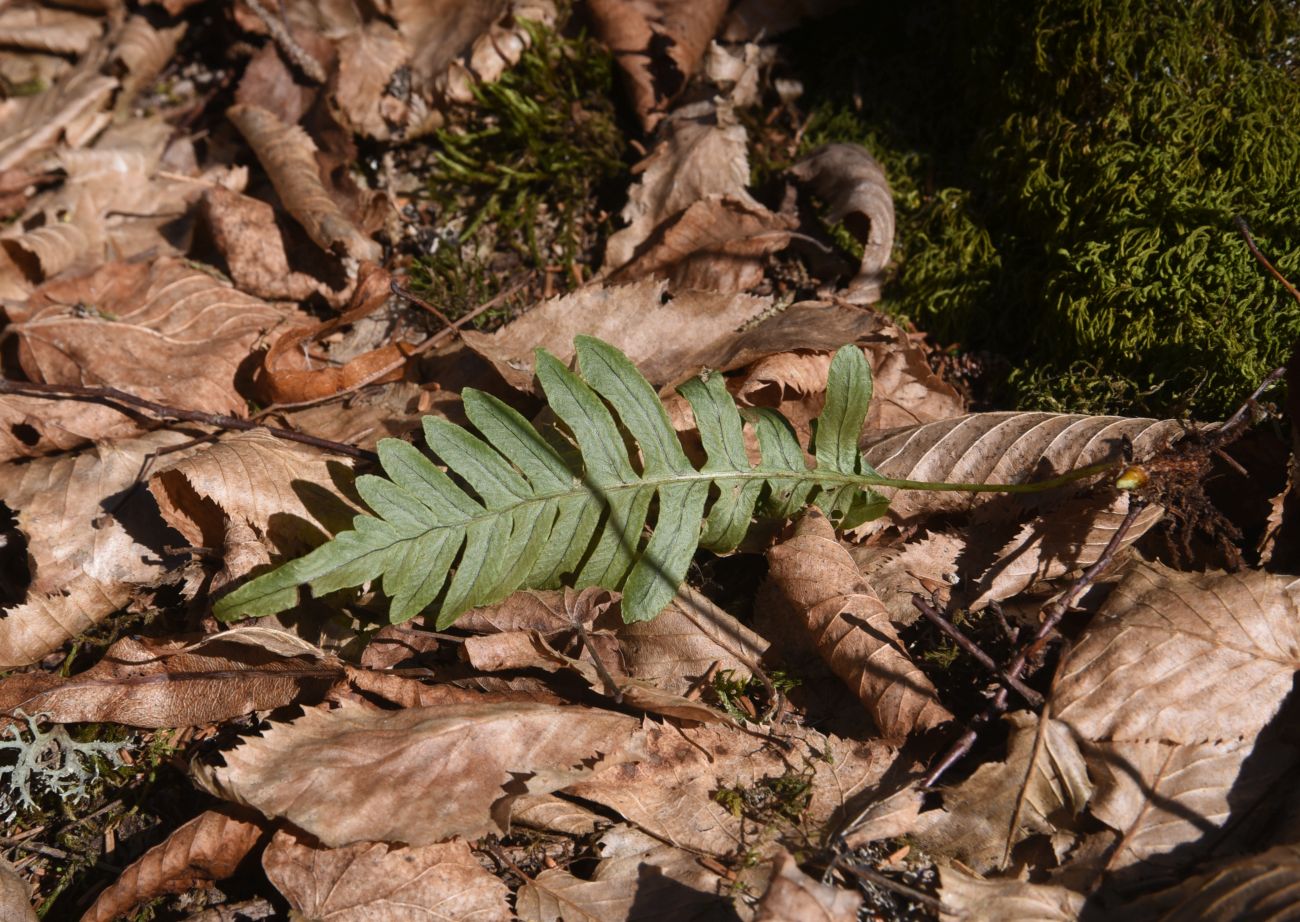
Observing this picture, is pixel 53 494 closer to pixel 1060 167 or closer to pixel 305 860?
pixel 305 860

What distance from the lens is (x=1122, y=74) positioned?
3.25 metres

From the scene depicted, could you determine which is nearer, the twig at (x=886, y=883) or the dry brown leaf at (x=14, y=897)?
the twig at (x=886, y=883)

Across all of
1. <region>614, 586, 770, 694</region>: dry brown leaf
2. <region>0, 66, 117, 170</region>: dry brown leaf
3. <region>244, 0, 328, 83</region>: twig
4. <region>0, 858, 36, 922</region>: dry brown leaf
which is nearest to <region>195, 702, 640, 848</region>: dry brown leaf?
<region>614, 586, 770, 694</region>: dry brown leaf

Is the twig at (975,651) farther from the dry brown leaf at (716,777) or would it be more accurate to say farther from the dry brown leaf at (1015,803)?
the dry brown leaf at (716,777)

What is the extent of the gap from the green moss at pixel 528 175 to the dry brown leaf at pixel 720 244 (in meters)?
0.43

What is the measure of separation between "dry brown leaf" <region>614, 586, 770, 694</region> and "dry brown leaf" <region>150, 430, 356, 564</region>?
1.07m

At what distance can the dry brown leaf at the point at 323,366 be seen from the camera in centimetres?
360

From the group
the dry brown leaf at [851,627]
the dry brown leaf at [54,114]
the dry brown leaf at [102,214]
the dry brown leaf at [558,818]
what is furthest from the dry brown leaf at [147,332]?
the dry brown leaf at [851,627]

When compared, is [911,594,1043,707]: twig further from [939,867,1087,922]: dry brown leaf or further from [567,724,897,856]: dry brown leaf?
[939,867,1087,922]: dry brown leaf

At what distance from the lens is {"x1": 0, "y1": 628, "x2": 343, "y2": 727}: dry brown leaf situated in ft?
9.08

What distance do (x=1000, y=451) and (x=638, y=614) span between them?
52.2 inches

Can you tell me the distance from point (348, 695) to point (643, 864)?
3.23ft

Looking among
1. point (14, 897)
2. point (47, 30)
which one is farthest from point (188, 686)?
point (47, 30)

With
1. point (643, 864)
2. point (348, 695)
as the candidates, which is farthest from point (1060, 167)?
point (348, 695)
